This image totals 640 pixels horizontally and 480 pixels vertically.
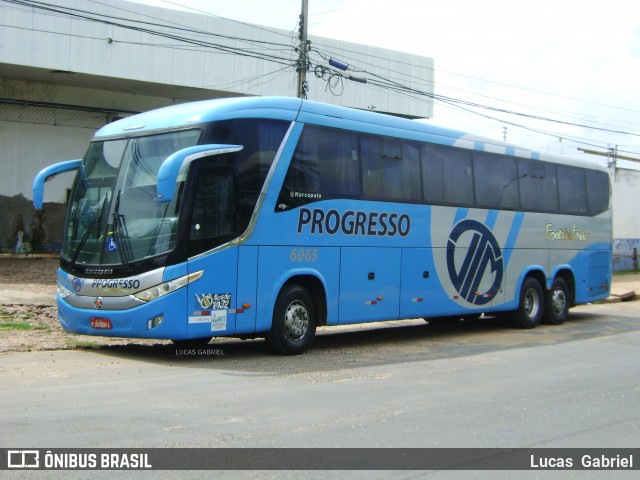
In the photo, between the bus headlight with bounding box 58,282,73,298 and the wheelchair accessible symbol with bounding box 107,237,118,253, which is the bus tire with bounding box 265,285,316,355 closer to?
the wheelchair accessible symbol with bounding box 107,237,118,253

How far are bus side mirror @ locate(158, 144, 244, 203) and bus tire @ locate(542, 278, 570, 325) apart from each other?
1036cm

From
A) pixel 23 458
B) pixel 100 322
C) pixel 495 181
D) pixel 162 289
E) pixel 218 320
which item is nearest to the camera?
pixel 23 458

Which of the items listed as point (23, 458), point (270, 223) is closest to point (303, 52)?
point (270, 223)

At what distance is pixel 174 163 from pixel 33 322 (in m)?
6.37

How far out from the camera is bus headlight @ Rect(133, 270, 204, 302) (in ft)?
34.1

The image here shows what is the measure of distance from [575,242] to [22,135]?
17371mm

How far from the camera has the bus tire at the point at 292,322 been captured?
1167 cm

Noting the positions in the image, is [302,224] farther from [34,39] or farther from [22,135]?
[22,135]

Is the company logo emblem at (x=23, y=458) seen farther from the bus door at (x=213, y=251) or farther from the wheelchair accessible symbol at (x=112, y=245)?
the wheelchair accessible symbol at (x=112, y=245)

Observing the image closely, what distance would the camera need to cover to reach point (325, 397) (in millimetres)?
8758

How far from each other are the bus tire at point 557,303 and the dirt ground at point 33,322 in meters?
9.35

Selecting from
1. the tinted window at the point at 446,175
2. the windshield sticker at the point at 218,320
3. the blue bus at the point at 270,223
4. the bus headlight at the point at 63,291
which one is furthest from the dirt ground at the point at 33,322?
the tinted window at the point at 446,175

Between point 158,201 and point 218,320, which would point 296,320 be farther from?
point 158,201

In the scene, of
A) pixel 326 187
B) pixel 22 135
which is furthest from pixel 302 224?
pixel 22 135
